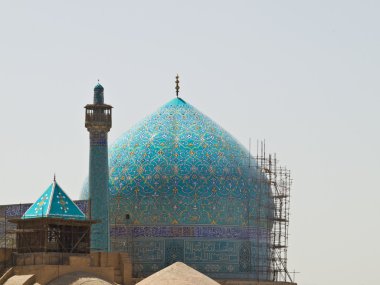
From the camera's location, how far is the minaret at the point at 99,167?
149 feet

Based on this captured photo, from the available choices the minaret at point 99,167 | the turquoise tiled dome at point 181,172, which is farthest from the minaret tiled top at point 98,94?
the turquoise tiled dome at point 181,172

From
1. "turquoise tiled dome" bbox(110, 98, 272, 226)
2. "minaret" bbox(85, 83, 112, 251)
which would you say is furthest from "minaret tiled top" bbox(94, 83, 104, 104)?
"turquoise tiled dome" bbox(110, 98, 272, 226)

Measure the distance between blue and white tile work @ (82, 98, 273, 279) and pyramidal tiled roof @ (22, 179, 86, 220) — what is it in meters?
4.50

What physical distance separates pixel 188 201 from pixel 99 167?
3.54 meters

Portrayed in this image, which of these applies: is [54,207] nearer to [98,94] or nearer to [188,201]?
[98,94]

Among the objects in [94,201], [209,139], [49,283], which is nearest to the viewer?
[49,283]

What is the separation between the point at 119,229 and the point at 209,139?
435 centimetres

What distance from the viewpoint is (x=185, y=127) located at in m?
49.0

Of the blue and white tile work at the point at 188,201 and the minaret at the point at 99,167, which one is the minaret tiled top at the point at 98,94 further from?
the blue and white tile work at the point at 188,201

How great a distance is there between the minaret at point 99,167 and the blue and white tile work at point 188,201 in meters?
2.23

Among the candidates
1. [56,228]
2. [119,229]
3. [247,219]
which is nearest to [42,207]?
[56,228]

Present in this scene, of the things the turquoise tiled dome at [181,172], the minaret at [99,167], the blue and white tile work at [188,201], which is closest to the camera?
the minaret at [99,167]

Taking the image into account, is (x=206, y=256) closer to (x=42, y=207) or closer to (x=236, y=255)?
(x=236, y=255)

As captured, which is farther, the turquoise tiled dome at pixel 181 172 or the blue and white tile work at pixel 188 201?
the turquoise tiled dome at pixel 181 172
